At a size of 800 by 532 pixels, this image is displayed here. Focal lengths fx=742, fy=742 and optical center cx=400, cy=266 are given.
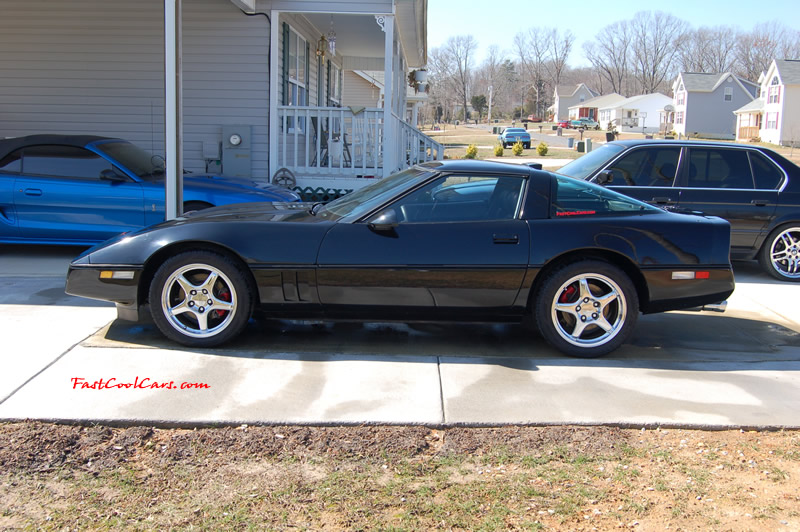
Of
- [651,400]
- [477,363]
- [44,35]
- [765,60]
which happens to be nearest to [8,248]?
[44,35]

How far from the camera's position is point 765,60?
102 metres

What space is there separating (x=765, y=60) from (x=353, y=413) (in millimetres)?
114431

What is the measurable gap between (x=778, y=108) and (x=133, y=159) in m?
63.3

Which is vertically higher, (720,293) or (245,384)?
(720,293)

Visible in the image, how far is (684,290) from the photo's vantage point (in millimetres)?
5188

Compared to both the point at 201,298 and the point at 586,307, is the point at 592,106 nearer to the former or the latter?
the point at 586,307

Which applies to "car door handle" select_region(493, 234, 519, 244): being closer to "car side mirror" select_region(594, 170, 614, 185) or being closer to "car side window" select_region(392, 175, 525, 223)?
"car side window" select_region(392, 175, 525, 223)

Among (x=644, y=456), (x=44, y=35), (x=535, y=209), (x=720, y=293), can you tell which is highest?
(x=44, y=35)

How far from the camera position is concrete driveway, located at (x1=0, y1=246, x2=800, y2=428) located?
4117 mm

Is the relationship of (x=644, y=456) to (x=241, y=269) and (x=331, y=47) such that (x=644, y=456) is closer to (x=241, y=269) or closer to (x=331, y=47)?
(x=241, y=269)

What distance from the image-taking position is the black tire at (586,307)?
506 centimetres

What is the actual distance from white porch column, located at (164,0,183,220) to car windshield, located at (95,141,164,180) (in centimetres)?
149

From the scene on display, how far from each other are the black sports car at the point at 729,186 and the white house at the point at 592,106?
93.1m

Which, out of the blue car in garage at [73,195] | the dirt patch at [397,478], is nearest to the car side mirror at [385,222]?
the dirt patch at [397,478]
